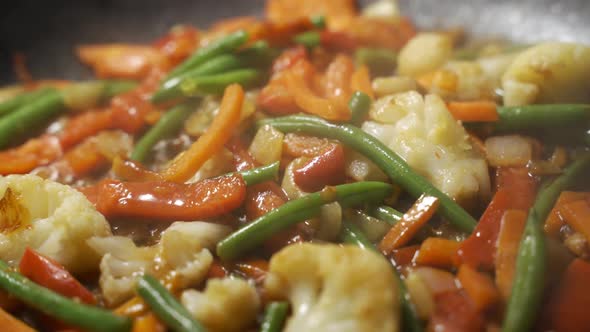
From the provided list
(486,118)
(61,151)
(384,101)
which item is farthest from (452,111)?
(61,151)

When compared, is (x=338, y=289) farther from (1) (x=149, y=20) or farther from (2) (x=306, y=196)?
(1) (x=149, y=20)

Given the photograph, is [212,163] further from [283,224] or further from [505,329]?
[505,329]

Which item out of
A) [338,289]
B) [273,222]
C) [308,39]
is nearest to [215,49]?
[308,39]

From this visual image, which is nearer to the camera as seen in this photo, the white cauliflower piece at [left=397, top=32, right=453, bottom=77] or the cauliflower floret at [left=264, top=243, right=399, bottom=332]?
the cauliflower floret at [left=264, top=243, right=399, bottom=332]

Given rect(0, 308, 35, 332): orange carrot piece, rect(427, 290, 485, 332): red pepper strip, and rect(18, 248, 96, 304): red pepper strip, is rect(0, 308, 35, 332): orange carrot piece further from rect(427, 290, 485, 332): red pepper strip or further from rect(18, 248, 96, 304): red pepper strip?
rect(427, 290, 485, 332): red pepper strip

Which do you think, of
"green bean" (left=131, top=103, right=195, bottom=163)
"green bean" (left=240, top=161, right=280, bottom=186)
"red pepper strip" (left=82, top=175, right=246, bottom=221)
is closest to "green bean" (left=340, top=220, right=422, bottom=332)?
"green bean" (left=240, top=161, right=280, bottom=186)

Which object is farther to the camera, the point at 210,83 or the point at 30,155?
the point at 30,155
